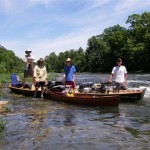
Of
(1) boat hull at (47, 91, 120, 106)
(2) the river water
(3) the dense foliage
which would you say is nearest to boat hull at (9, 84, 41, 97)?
(1) boat hull at (47, 91, 120, 106)

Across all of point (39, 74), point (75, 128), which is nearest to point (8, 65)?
point (39, 74)

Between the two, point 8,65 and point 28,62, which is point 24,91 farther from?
point 8,65

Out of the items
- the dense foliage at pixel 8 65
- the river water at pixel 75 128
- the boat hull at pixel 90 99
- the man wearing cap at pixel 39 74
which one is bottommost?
the river water at pixel 75 128

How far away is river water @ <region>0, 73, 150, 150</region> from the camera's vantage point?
8297mm

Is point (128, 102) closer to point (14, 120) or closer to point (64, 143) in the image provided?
point (14, 120)

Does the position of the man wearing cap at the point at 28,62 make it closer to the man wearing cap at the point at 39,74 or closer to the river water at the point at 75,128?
the man wearing cap at the point at 39,74

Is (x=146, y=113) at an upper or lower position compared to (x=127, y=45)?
lower

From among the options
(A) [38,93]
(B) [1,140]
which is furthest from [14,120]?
(A) [38,93]

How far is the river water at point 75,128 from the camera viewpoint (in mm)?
8297

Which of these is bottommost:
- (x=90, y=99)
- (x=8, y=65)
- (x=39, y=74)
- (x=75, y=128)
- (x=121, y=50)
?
(x=75, y=128)

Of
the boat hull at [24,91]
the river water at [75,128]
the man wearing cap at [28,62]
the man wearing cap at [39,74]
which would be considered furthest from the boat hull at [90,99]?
the man wearing cap at [28,62]

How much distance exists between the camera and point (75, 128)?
10.1m

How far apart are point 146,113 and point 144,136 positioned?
3.99m

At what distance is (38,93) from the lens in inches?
718
